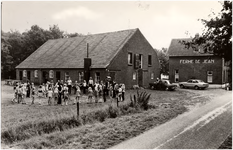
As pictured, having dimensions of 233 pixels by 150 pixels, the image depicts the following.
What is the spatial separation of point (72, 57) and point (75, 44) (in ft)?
12.1

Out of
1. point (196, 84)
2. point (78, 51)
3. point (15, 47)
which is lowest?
point (196, 84)

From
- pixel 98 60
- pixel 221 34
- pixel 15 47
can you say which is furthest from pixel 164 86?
pixel 221 34

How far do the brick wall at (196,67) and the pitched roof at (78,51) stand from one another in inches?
564

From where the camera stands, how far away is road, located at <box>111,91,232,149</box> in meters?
8.41

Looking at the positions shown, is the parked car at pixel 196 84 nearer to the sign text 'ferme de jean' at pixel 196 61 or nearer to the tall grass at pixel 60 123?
the sign text 'ferme de jean' at pixel 196 61

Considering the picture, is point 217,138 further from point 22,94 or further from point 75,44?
point 75,44

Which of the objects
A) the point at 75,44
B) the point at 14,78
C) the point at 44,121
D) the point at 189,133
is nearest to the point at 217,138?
the point at 189,133

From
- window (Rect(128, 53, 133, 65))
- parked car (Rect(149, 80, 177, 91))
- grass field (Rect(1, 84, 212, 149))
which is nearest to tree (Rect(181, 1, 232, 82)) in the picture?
grass field (Rect(1, 84, 212, 149))

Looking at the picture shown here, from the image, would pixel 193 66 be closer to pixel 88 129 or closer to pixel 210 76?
pixel 210 76

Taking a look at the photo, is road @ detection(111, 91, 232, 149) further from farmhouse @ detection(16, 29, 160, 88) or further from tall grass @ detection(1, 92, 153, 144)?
farmhouse @ detection(16, 29, 160, 88)

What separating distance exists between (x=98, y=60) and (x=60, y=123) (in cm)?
1823

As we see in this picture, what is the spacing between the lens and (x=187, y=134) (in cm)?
972

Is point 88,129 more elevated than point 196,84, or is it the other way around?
point 196,84

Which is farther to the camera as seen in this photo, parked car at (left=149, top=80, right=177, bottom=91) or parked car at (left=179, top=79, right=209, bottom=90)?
parked car at (left=179, top=79, right=209, bottom=90)
